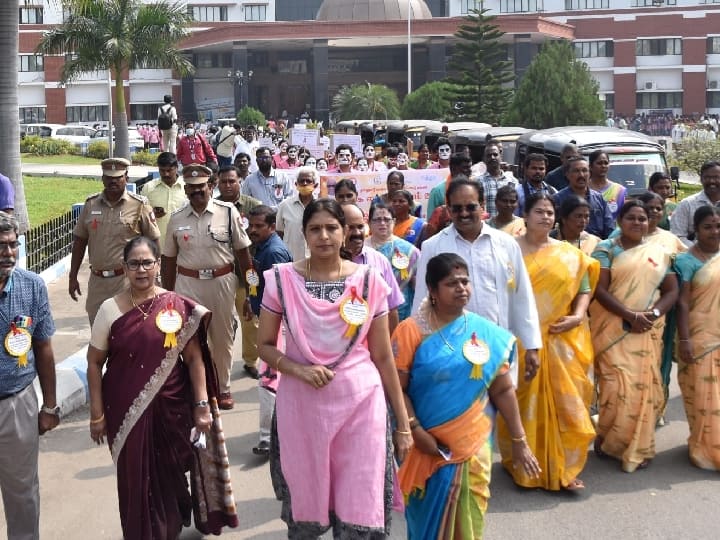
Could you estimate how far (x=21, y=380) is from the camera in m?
4.75

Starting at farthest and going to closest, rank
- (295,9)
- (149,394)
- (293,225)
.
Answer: (295,9) < (293,225) < (149,394)

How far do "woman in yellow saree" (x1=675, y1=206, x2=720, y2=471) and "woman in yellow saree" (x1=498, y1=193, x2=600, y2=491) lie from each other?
0.76 meters

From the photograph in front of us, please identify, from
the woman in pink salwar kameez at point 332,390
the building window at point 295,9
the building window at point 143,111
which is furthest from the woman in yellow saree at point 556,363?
the building window at point 295,9

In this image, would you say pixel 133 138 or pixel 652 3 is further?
pixel 652 3

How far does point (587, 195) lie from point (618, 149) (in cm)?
594

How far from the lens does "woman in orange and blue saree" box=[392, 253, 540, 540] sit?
440cm

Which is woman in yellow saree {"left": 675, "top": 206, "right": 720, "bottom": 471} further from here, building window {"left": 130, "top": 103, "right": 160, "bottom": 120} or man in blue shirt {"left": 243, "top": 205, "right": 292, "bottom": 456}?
building window {"left": 130, "top": 103, "right": 160, "bottom": 120}

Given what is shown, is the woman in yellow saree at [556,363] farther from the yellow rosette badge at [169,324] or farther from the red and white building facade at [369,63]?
the red and white building facade at [369,63]

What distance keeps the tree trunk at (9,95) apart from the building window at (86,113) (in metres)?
52.0

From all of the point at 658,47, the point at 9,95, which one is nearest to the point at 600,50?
the point at 658,47

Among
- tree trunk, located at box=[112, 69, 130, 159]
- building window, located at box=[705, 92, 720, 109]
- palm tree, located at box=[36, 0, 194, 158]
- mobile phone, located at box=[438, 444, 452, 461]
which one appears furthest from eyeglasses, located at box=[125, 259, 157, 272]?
building window, located at box=[705, 92, 720, 109]

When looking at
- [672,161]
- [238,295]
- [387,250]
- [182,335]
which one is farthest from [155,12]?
[182,335]

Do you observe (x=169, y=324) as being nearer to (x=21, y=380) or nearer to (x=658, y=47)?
(x=21, y=380)

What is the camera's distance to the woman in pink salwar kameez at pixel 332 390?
4168 millimetres
